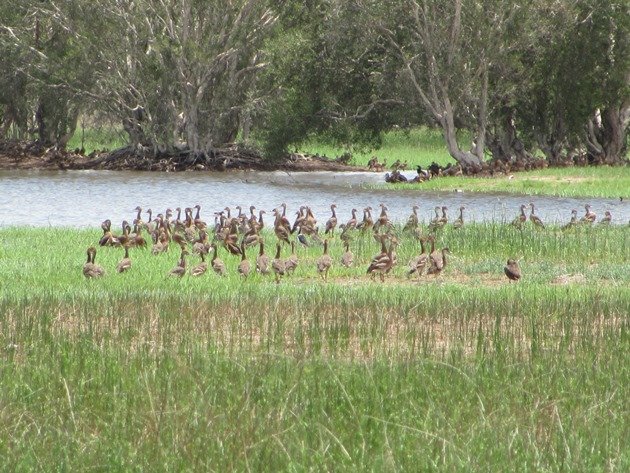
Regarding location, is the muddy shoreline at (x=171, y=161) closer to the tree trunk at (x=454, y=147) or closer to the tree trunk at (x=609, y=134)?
the tree trunk at (x=454, y=147)

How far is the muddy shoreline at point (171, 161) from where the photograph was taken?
51375mm

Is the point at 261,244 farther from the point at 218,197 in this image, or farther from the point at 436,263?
the point at 218,197

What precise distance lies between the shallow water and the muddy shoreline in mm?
1603

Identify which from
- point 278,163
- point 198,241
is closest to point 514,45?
point 278,163

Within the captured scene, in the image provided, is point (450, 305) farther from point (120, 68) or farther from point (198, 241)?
point (120, 68)

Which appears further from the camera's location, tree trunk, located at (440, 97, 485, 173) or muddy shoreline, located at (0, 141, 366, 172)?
muddy shoreline, located at (0, 141, 366, 172)

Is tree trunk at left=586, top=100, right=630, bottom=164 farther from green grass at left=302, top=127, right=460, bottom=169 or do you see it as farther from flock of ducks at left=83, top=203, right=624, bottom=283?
flock of ducks at left=83, top=203, right=624, bottom=283

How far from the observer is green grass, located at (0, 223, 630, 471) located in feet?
24.4

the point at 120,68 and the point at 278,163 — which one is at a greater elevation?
the point at 120,68

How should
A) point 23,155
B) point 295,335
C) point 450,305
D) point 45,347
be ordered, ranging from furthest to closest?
point 23,155 < point 450,305 < point 295,335 < point 45,347

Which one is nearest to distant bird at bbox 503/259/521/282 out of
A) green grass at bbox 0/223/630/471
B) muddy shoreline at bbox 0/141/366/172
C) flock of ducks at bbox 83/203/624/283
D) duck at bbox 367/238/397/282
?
flock of ducks at bbox 83/203/624/283

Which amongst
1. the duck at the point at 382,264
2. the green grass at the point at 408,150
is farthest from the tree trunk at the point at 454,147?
the duck at the point at 382,264

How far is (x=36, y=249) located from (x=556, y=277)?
8481 mm

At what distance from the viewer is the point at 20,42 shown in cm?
5247
